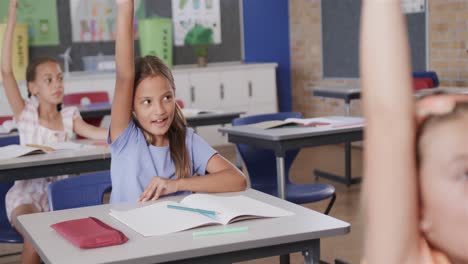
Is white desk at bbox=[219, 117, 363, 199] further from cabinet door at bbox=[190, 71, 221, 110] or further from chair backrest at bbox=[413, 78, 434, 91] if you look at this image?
cabinet door at bbox=[190, 71, 221, 110]

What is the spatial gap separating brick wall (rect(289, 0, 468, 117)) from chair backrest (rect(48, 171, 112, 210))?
411 cm

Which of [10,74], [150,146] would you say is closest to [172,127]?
[150,146]

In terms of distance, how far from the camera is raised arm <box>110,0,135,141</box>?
2.02 metres

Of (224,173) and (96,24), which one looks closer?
(224,173)

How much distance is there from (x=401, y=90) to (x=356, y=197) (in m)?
4.89

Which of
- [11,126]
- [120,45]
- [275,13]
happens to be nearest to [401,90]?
[120,45]

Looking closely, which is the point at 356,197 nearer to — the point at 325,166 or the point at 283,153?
the point at 325,166

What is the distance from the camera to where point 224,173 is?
2.37 metres

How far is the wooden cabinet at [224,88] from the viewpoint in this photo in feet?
24.9

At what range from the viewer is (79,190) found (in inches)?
104

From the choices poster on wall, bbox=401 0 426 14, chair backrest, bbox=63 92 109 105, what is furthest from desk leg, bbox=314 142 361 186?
chair backrest, bbox=63 92 109 105

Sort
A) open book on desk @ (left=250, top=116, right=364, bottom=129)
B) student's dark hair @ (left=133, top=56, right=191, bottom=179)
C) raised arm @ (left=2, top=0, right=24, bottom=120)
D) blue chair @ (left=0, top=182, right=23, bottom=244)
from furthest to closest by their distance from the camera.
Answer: open book on desk @ (left=250, top=116, right=364, bottom=129)
raised arm @ (left=2, top=0, right=24, bottom=120)
blue chair @ (left=0, top=182, right=23, bottom=244)
student's dark hair @ (left=133, top=56, right=191, bottom=179)

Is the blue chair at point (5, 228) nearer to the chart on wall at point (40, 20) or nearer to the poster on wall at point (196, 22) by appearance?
the chart on wall at point (40, 20)

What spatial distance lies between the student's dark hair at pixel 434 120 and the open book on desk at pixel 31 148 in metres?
2.87
